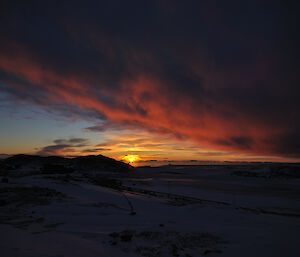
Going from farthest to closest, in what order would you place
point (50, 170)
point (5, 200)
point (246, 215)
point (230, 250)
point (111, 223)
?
1. point (50, 170)
2. point (246, 215)
3. point (5, 200)
4. point (111, 223)
5. point (230, 250)

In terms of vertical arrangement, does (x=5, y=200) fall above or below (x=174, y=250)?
above

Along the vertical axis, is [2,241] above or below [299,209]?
above

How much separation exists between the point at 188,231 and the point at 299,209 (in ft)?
35.6

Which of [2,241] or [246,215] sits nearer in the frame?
[2,241]

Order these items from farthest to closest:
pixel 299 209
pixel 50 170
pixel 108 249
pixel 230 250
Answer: pixel 50 170, pixel 299 209, pixel 230 250, pixel 108 249

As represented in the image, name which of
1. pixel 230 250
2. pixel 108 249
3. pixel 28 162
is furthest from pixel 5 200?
pixel 28 162

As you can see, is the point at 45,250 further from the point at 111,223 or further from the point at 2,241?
the point at 111,223

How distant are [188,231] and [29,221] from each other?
20.1ft

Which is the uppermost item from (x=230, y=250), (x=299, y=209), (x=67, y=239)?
(x=67, y=239)

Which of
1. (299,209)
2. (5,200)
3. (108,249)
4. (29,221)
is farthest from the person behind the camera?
(299,209)

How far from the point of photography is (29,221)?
284 inches

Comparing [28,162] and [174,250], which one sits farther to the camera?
[28,162]

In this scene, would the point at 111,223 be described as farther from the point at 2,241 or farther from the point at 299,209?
the point at 299,209

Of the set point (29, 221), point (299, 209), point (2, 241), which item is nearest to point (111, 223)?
point (29, 221)
